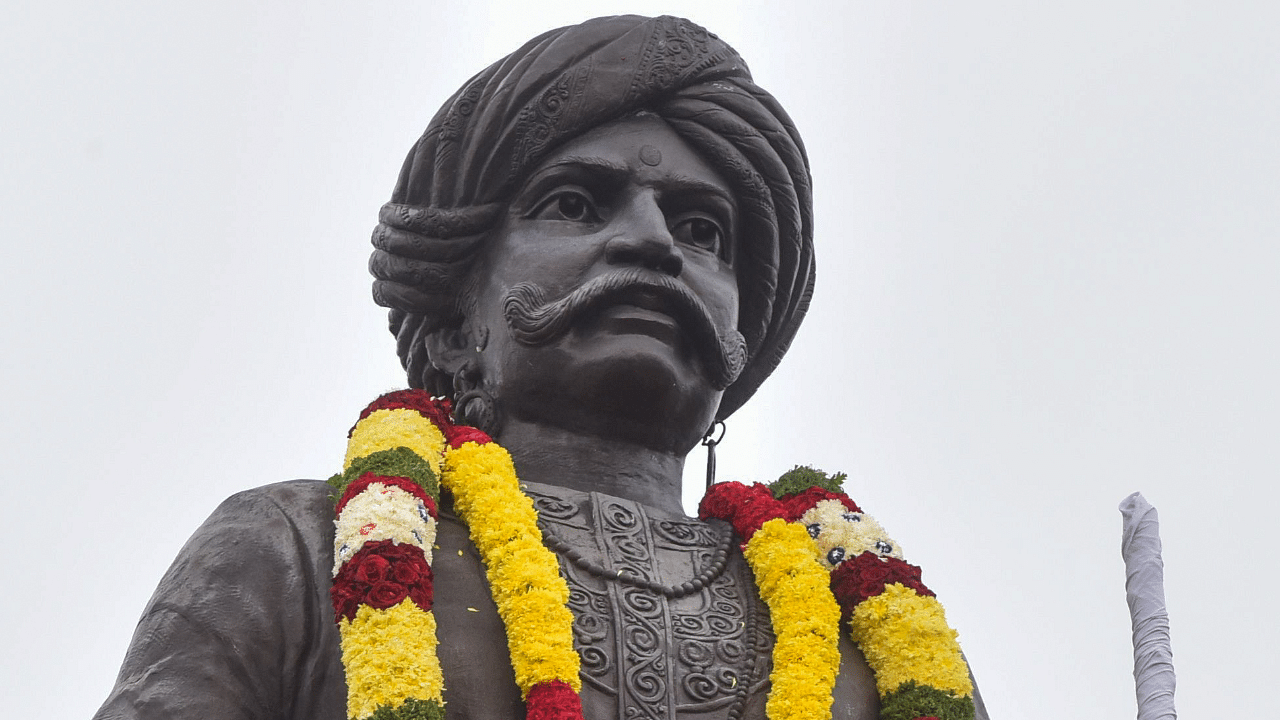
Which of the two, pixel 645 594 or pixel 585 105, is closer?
pixel 645 594

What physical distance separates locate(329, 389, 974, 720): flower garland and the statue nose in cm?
84

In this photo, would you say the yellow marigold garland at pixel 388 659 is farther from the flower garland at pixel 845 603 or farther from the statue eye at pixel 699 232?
the statue eye at pixel 699 232

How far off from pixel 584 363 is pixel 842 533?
43.7 inches

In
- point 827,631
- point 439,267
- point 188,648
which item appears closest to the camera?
point 188,648

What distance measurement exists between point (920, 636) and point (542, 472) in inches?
61.3

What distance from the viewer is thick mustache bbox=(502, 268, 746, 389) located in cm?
816

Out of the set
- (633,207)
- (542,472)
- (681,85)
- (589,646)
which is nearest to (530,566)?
(589,646)

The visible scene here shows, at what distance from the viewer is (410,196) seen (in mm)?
8984

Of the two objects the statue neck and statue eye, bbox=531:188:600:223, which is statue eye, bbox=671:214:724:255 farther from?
the statue neck

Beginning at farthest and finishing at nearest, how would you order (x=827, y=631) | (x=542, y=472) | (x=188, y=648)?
(x=542, y=472), (x=827, y=631), (x=188, y=648)

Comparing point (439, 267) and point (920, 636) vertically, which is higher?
point (439, 267)

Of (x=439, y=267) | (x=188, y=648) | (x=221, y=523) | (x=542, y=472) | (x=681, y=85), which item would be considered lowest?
(x=188, y=648)

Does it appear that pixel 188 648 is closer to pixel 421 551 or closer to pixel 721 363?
pixel 421 551

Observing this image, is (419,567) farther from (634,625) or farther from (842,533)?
(842,533)
